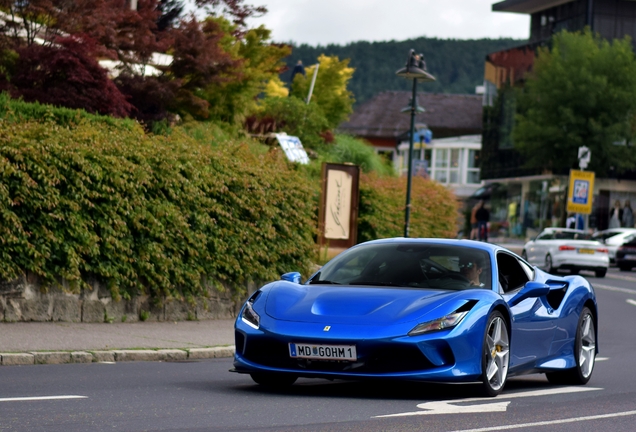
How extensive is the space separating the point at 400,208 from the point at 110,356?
17400mm

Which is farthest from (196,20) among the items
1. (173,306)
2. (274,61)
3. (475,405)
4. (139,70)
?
(475,405)

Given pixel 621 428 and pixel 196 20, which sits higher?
pixel 196 20

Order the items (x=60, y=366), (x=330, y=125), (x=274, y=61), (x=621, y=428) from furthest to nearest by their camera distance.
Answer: (x=330, y=125) → (x=274, y=61) → (x=60, y=366) → (x=621, y=428)

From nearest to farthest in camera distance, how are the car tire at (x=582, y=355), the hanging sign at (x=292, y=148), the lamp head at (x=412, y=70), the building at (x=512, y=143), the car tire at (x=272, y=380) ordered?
the car tire at (x=272, y=380) → the car tire at (x=582, y=355) → the lamp head at (x=412, y=70) → the hanging sign at (x=292, y=148) → the building at (x=512, y=143)

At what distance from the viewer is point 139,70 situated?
2578 cm

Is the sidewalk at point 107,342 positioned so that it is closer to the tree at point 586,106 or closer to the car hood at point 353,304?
the car hood at point 353,304

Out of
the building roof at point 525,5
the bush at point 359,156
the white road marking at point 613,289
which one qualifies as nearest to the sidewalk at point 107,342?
the white road marking at point 613,289

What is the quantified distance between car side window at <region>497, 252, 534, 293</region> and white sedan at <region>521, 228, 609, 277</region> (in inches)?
1096

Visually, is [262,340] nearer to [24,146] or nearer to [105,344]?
[105,344]

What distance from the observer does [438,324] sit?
8703mm

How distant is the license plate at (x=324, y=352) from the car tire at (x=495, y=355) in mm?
1007

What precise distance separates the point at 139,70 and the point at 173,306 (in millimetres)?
11096

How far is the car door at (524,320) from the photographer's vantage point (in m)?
9.70

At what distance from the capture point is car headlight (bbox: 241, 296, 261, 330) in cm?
905
